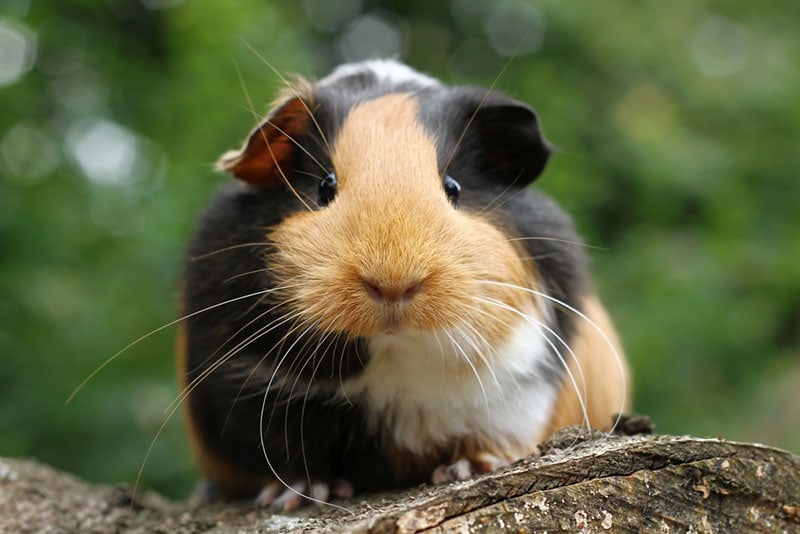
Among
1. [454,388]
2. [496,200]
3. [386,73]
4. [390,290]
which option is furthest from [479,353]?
[386,73]

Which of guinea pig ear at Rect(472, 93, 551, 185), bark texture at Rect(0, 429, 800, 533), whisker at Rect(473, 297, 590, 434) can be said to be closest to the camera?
bark texture at Rect(0, 429, 800, 533)

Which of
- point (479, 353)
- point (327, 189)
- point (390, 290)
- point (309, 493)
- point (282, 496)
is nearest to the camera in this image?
point (390, 290)

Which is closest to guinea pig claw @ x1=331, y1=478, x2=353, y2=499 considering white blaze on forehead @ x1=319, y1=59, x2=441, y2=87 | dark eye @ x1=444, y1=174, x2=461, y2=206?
dark eye @ x1=444, y1=174, x2=461, y2=206

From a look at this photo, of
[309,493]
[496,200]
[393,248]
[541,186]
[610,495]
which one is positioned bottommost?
[610,495]

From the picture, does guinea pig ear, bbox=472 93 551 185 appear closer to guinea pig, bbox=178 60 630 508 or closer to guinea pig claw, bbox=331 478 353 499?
guinea pig, bbox=178 60 630 508

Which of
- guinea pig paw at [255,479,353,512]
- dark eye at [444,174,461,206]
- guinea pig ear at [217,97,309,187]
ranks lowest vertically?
guinea pig paw at [255,479,353,512]

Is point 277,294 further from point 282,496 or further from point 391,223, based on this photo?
point 282,496

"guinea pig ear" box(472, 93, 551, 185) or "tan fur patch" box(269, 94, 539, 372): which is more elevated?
"guinea pig ear" box(472, 93, 551, 185)

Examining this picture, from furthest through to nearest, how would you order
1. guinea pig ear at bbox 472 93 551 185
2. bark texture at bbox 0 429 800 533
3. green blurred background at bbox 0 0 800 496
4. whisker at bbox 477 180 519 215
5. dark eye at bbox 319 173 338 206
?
green blurred background at bbox 0 0 800 496 < guinea pig ear at bbox 472 93 551 185 < whisker at bbox 477 180 519 215 < dark eye at bbox 319 173 338 206 < bark texture at bbox 0 429 800 533
